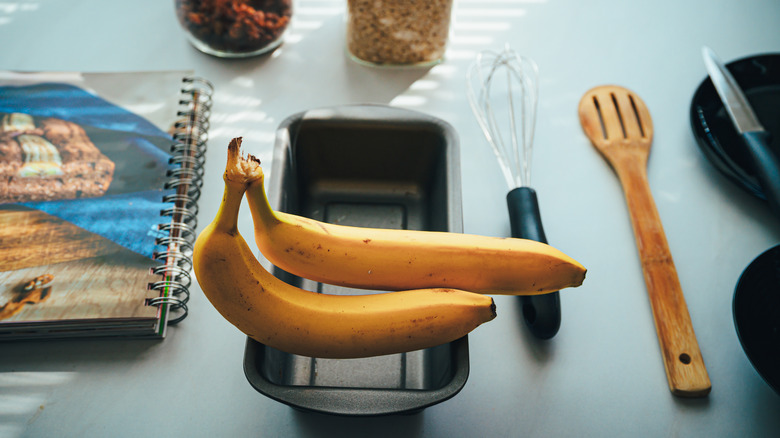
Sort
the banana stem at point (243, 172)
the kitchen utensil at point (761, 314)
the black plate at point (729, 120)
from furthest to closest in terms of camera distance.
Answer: the black plate at point (729, 120), the kitchen utensil at point (761, 314), the banana stem at point (243, 172)

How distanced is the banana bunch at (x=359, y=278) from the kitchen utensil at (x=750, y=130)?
26cm

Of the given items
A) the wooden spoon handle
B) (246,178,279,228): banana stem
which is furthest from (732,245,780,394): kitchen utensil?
(246,178,279,228): banana stem

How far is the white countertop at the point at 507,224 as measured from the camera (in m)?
0.42

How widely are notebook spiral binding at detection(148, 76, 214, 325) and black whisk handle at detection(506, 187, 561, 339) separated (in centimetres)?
31

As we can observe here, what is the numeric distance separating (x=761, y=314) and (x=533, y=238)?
0.65 feet

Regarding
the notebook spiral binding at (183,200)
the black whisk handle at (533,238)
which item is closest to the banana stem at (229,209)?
the notebook spiral binding at (183,200)

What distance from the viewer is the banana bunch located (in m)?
0.32

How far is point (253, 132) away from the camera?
589mm

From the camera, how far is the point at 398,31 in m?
0.59

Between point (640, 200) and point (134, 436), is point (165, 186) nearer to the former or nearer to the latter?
point (134, 436)

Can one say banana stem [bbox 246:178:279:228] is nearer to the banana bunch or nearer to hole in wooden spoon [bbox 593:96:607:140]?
the banana bunch

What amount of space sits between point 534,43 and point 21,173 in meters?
0.63

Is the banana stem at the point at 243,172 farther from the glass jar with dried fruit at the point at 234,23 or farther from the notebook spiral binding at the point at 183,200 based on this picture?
the glass jar with dried fruit at the point at 234,23

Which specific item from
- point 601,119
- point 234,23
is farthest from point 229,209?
point 601,119
